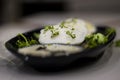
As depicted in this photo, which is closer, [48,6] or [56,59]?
[56,59]

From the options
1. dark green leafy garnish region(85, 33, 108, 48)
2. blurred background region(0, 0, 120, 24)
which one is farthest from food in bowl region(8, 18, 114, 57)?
blurred background region(0, 0, 120, 24)

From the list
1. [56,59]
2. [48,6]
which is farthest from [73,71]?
[48,6]

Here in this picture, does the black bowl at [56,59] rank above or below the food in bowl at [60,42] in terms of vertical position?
below

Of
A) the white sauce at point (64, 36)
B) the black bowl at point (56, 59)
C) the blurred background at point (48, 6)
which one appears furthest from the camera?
the blurred background at point (48, 6)

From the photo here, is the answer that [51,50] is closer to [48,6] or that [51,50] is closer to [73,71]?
[73,71]

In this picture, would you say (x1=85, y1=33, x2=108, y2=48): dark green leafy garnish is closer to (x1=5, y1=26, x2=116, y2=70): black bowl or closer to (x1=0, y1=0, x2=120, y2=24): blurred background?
(x1=5, y1=26, x2=116, y2=70): black bowl

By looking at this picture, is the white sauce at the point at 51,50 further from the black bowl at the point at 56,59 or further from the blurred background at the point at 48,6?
the blurred background at the point at 48,6

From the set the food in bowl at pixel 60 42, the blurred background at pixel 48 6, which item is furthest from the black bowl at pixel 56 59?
the blurred background at pixel 48 6

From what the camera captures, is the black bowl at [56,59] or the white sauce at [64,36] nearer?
the black bowl at [56,59]

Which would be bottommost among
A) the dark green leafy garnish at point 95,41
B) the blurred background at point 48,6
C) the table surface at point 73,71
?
the table surface at point 73,71
